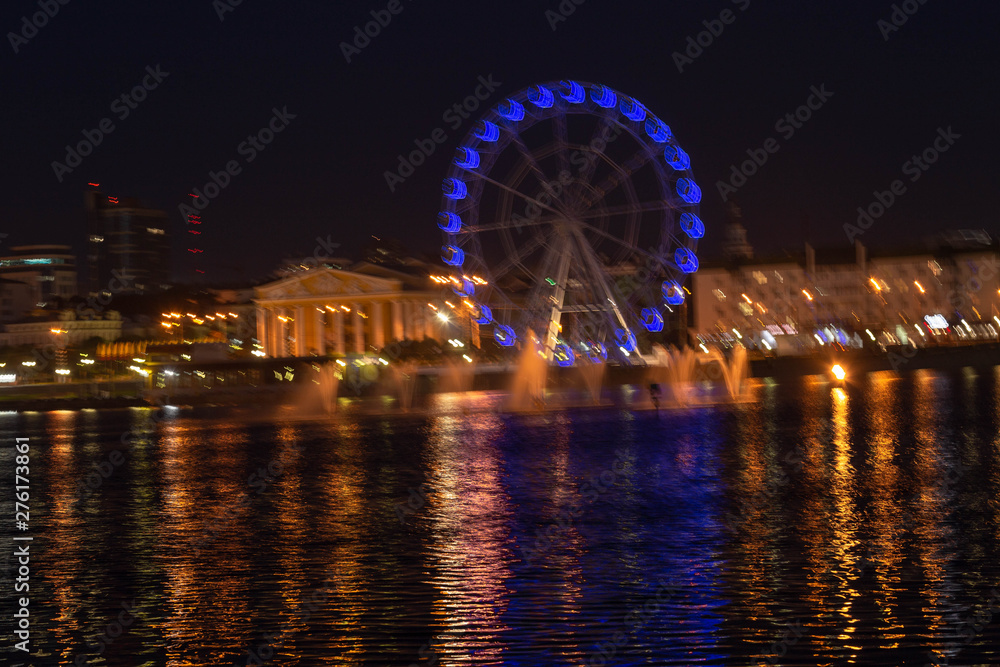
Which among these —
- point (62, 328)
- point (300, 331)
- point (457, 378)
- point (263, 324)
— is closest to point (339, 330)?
point (300, 331)

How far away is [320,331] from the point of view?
4660 inches

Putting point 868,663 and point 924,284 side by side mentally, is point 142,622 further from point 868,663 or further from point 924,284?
point 924,284

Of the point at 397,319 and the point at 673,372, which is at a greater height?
the point at 397,319

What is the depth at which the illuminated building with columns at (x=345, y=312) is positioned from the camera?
115312 millimetres

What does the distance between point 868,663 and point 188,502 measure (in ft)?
37.0

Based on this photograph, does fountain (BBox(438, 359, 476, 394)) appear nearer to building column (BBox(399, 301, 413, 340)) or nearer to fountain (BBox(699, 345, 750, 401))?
fountain (BBox(699, 345, 750, 401))

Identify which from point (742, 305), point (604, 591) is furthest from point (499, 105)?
point (742, 305)

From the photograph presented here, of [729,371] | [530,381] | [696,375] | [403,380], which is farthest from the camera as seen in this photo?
[403,380]

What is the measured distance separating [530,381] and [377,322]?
66630mm

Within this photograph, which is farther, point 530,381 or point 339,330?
point 339,330

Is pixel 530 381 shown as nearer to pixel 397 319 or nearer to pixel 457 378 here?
pixel 457 378

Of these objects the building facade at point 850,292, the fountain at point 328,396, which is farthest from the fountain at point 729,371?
the building facade at point 850,292

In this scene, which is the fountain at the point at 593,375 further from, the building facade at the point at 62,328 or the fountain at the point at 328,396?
the building facade at the point at 62,328

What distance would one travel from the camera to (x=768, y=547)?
11.5 m
